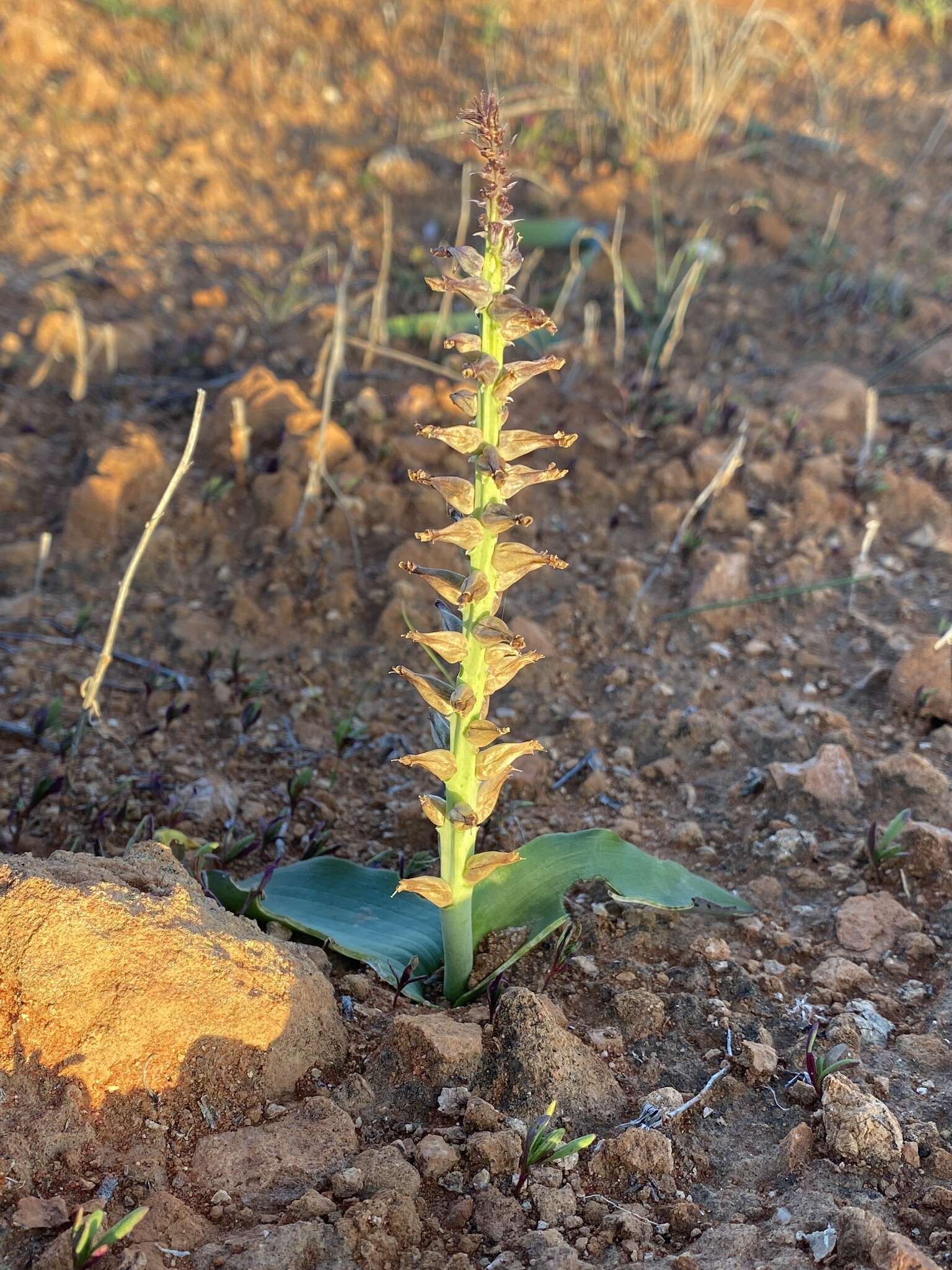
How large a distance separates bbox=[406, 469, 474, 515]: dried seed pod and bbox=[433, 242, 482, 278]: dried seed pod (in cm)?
31

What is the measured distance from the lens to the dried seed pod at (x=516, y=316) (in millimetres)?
1790

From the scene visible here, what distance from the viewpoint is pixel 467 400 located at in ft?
6.11

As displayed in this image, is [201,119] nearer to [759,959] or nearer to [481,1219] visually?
[759,959]

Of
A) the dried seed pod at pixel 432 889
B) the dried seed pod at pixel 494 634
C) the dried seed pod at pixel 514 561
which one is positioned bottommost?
the dried seed pod at pixel 432 889

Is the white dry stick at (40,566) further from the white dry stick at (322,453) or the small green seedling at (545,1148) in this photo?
the small green seedling at (545,1148)

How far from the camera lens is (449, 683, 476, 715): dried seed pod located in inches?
78.2

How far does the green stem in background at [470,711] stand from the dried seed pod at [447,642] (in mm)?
12

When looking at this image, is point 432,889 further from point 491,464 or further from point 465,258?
point 465,258

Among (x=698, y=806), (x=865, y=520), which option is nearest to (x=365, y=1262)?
(x=698, y=806)

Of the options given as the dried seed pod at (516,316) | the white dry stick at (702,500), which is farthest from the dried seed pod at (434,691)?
the white dry stick at (702,500)

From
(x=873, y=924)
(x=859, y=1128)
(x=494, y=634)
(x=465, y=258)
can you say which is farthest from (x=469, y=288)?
(x=873, y=924)

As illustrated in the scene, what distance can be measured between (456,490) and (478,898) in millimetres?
887

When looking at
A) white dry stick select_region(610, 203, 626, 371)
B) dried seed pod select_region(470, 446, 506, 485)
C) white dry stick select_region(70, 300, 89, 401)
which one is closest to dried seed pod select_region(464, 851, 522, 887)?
dried seed pod select_region(470, 446, 506, 485)

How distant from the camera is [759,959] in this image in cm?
244
